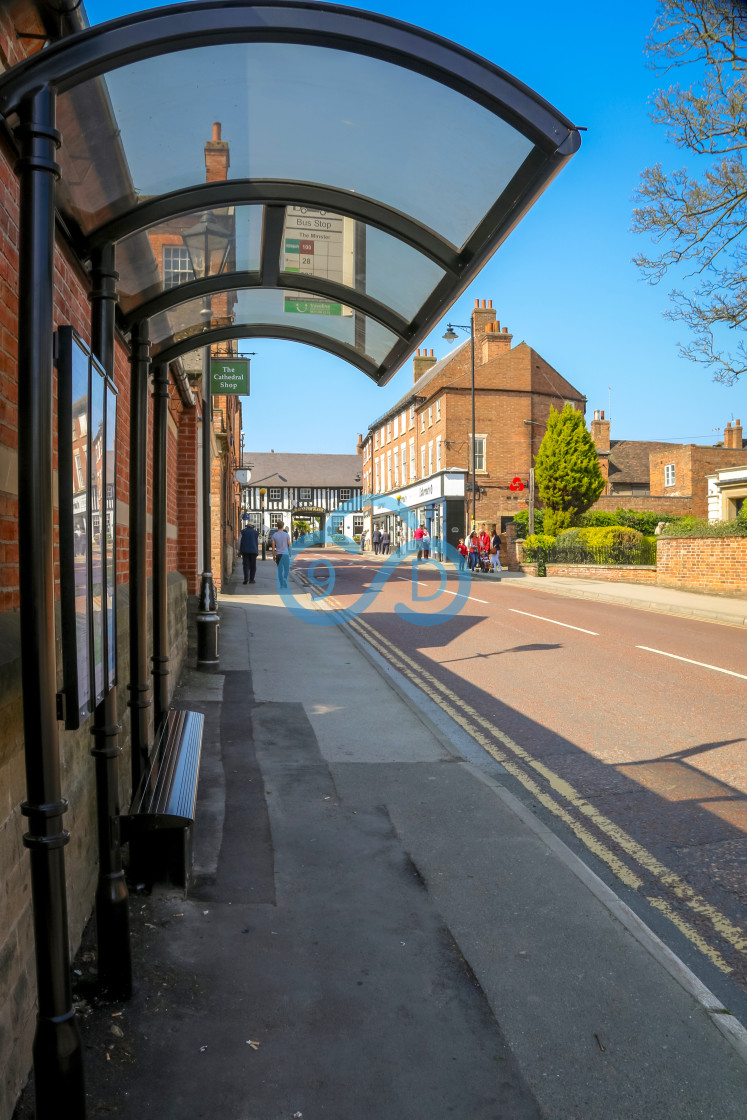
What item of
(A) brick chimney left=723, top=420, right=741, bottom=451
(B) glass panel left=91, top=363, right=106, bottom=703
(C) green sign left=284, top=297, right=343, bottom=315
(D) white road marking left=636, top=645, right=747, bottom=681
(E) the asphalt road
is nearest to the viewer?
(B) glass panel left=91, top=363, right=106, bottom=703

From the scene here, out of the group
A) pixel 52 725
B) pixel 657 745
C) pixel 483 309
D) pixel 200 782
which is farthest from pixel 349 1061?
pixel 483 309

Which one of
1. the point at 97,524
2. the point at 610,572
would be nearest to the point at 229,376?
the point at 97,524

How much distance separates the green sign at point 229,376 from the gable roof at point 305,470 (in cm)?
8210

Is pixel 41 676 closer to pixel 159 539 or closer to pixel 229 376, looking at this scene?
pixel 159 539

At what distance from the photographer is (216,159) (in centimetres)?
→ 351

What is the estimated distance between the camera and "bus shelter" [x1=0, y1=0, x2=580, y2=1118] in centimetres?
222

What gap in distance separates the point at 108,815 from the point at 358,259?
9.97 feet

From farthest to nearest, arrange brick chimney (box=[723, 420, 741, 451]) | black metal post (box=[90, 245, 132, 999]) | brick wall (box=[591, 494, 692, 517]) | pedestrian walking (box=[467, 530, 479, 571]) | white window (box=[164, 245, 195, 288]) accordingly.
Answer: brick chimney (box=[723, 420, 741, 451]) → brick wall (box=[591, 494, 692, 517]) → pedestrian walking (box=[467, 530, 479, 571]) → white window (box=[164, 245, 195, 288]) → black metal post (box=[90, 245, 132, 999])

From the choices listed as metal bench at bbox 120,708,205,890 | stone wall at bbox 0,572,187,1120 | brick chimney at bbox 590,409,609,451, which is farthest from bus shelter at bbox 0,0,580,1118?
brick chimney at bbox 590,409,609,451

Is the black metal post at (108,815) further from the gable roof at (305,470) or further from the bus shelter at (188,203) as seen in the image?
the gable roof at (305,470)

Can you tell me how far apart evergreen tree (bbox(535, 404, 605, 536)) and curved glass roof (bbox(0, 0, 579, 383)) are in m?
33.6

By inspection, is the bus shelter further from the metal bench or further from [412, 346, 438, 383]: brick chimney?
[412, 346, 438, 383]: brick chimney

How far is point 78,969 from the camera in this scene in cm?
319

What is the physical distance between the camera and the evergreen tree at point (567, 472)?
37.4 metres
